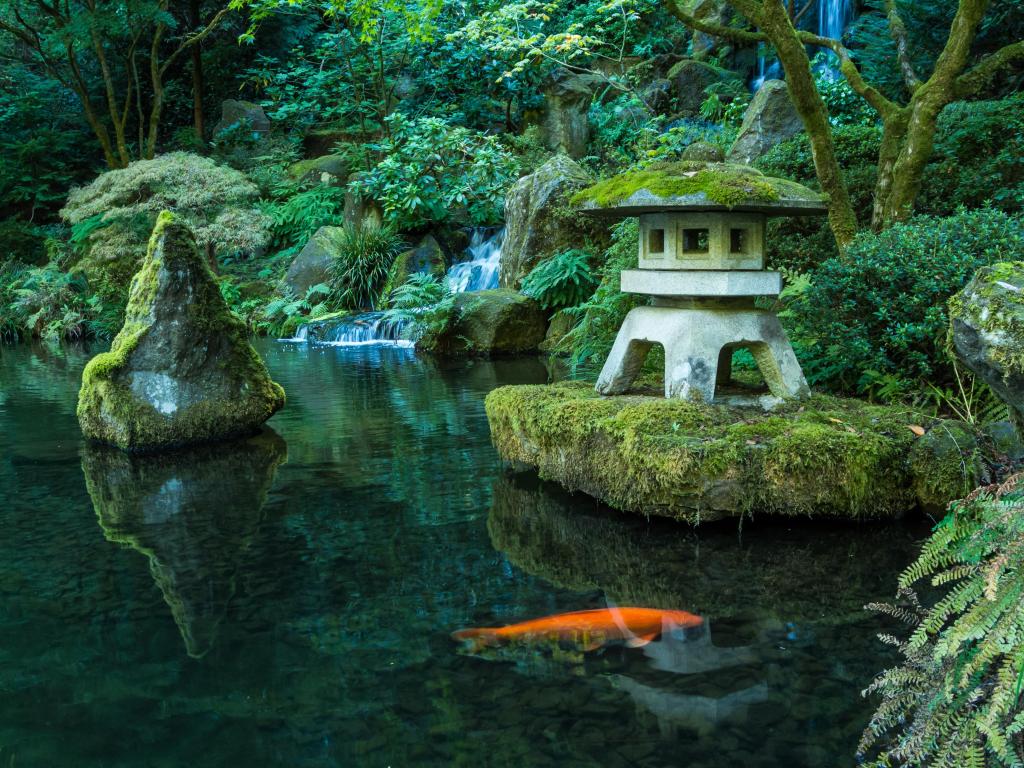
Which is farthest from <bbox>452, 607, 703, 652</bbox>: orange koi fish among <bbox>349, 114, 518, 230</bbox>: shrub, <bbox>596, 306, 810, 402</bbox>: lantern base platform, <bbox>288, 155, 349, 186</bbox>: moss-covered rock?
<bbox>288, 155, 349, 186</bbox>: moss-covered rock

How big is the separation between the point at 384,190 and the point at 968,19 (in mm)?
13259

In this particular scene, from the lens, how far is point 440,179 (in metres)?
19.2

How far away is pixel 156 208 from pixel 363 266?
15.5ft

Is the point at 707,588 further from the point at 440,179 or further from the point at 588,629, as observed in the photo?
the point at 440,179

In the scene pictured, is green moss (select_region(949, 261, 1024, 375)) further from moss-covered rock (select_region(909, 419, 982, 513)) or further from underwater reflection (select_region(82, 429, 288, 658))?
underwater reflection (select_region(82, 429, 288, 658))

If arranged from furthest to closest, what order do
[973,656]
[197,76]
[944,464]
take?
[197,76] → [944,464] → [973,656]

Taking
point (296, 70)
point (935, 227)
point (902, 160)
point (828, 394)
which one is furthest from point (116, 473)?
point (296, 70)

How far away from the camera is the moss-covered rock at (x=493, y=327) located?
1432 centimetres

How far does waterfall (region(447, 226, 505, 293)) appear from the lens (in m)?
17.0

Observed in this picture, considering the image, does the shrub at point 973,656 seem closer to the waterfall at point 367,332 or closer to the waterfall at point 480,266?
the waterfall at point 367,332

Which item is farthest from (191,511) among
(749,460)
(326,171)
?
(326,171)

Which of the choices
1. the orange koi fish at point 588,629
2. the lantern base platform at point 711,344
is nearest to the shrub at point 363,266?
the lantern base platform at point 711,344

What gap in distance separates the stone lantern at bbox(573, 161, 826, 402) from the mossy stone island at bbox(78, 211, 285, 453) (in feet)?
12.3

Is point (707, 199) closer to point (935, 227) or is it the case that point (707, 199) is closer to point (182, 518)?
point (935, 227)
